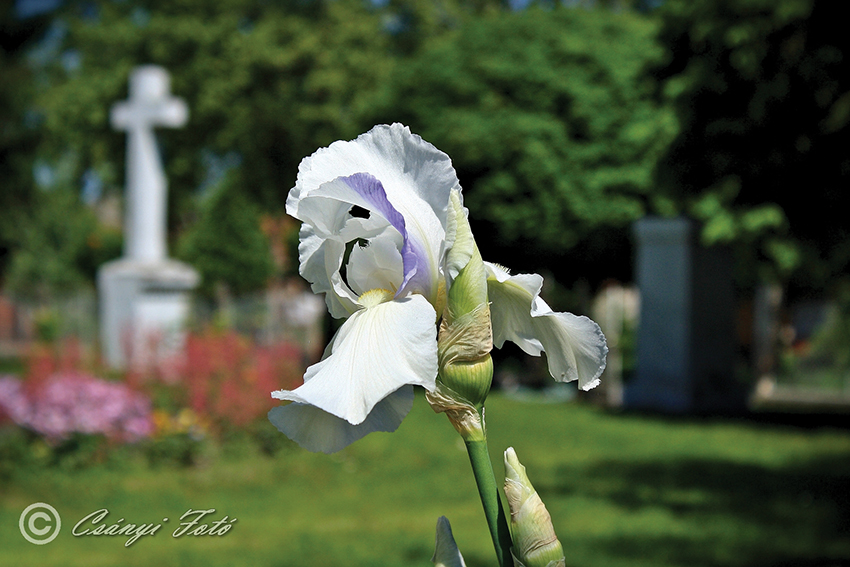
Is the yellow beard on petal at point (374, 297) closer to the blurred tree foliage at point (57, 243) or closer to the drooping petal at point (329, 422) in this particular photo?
the drooping petal at point (329, 422)

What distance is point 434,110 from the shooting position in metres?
13.6

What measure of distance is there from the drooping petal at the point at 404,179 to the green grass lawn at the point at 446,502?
321cm

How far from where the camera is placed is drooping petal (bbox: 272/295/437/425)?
1.91 feet

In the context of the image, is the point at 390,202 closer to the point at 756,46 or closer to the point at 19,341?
the point at 756,46

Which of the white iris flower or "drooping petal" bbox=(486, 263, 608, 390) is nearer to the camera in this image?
the white iris flower

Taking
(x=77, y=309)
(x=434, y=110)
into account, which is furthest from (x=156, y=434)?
(x=77, y=309)

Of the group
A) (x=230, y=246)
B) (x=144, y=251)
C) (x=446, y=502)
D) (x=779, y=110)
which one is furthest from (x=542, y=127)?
(x=230, y=246)

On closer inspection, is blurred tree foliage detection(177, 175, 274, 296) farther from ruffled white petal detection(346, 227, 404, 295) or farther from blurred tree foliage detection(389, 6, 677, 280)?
ruffled white petal detection(346, 227, 404, 295)

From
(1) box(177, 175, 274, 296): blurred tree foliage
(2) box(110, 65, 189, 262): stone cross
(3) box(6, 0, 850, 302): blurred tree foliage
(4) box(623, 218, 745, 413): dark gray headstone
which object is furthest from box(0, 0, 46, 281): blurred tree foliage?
(4) box(623, 218, 745, 413): dark gray headstone

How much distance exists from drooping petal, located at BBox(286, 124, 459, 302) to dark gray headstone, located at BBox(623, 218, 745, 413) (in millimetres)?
11972

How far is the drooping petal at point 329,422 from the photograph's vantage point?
63 cm

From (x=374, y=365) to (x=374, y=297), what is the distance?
0.33 ft

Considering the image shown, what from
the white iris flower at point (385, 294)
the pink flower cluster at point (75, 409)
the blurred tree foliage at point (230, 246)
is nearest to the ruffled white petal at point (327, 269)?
the white iris flower at point (385, 294)

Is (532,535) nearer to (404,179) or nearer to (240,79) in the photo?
(404,179)
